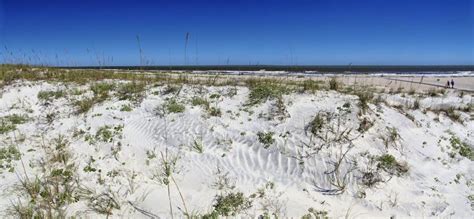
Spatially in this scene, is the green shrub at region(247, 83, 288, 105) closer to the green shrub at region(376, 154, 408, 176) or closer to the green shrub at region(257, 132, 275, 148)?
the green shrub at region(257, 132, 275, 148)

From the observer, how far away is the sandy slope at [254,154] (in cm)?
457

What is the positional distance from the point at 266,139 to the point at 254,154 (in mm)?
418

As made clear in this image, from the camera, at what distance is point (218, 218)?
13.7ft

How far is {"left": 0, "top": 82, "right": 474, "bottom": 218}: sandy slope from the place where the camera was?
180 inches

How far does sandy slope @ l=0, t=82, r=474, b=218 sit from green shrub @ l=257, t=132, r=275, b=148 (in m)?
0.07

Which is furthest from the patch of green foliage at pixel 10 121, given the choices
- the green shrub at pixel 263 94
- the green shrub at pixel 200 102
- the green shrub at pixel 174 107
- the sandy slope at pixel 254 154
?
the green shrub at pixel 263 94

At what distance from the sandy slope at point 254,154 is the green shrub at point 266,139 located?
7cm

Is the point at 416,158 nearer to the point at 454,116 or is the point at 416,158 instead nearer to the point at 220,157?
the point at 454,116

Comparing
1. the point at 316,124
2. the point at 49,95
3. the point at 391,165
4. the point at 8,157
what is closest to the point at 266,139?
the point at 316,124

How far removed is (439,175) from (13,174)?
6826 mm

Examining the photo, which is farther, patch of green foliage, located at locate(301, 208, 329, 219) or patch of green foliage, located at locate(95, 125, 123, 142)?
patch of green foliage, located at locate(95, 125, 123, 142)

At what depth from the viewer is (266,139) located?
584 centimetres

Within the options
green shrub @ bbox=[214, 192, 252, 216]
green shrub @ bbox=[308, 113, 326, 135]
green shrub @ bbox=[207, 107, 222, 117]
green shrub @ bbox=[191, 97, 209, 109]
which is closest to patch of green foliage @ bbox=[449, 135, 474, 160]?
green shrub @ bbox=[308, 113, 326, 135]

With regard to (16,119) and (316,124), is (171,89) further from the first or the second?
(316,124)
